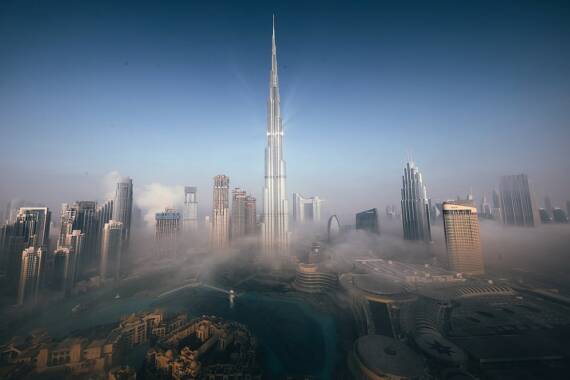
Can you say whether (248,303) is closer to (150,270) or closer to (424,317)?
(424,317)

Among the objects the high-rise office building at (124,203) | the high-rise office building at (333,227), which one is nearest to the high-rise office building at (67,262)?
the high-rise office building at (124,203)

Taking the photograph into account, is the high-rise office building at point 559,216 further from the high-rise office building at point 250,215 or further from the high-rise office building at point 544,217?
the high-rise office building at point 250,215

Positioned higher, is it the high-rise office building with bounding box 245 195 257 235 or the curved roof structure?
the high-rise office building with bounding box 245 195 257 235

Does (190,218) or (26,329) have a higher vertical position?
(190,218)

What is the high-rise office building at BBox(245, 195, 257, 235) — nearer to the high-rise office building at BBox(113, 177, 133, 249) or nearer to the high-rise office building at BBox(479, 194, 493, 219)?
the high-rise office building at BBox(113, 177, 133, 249)

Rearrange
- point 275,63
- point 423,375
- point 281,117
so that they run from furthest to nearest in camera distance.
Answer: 1. point 281,117
2. point 275,63
3. point 423,375

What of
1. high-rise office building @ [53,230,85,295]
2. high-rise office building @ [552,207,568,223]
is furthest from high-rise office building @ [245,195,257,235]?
high-rise office building @ [552,207,568,223]

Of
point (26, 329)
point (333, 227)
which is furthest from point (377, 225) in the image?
point (26, 329)

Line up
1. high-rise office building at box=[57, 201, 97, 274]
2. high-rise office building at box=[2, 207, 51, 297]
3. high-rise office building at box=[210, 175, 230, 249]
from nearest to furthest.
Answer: high-rise office building at box=[2, 207, 51, 297] < high-rise office building at box=[57, 201, 97, 274] < high-rise office building at box=[210, 175, 230, 249]
